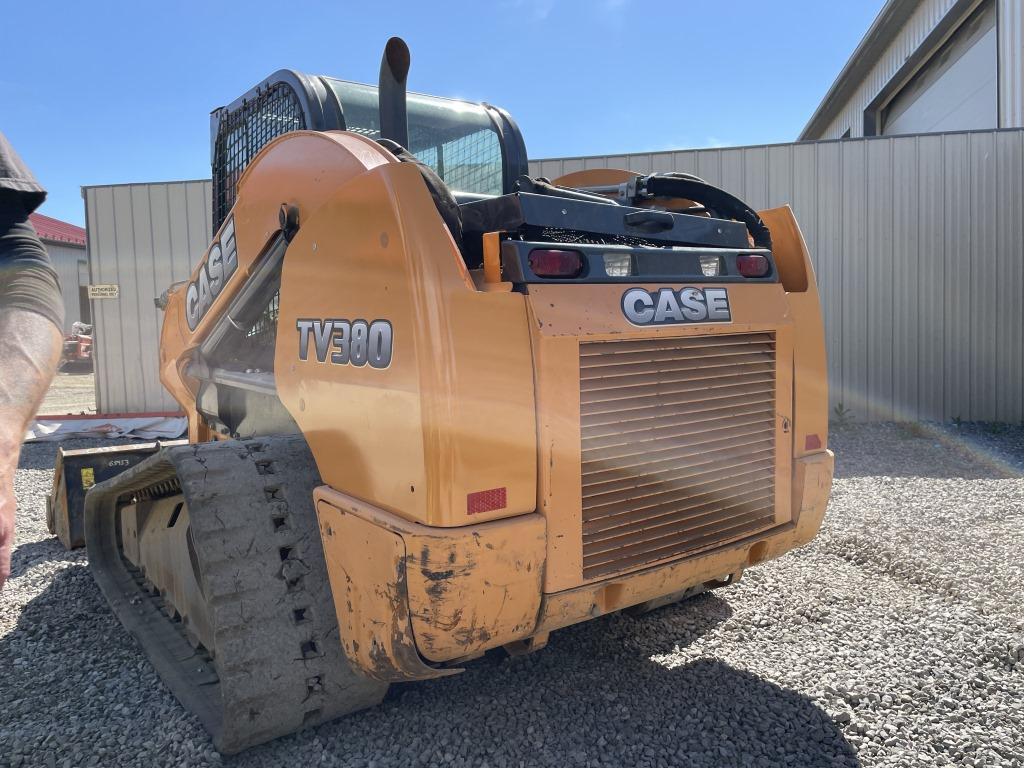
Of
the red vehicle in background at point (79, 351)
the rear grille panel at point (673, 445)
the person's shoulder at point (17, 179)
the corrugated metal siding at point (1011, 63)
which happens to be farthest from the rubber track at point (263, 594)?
the red vehicle in background at point (79, 351)

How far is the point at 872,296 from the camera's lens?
939 cm

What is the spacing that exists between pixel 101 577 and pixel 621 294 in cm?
295

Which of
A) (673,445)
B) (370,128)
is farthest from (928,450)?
(370,128)

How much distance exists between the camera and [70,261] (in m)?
24.4

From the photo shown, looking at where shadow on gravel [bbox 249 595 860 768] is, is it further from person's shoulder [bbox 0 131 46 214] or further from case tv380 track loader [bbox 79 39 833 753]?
person's shoulder [bbox 0 131 46 214]

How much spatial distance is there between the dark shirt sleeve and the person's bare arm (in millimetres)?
36

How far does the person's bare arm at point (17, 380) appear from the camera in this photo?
3.95 feet

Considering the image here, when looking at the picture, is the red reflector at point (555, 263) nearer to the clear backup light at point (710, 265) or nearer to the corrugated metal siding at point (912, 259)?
the clear backup light at point (710, 265)

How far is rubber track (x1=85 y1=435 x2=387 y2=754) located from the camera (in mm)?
2340

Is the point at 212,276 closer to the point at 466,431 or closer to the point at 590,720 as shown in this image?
the point at 466,431

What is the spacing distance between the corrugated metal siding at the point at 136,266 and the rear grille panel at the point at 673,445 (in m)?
9.13

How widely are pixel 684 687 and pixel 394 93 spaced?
2446mm

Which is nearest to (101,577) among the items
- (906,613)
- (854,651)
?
(854,651)

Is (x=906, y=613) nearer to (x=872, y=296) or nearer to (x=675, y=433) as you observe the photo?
(x=675, y=433)
